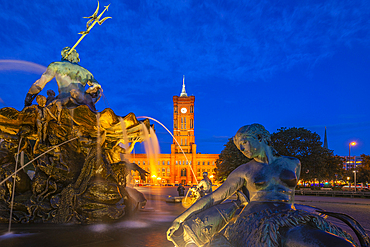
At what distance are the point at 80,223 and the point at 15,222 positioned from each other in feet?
6.33

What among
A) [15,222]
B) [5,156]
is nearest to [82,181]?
[15,222]

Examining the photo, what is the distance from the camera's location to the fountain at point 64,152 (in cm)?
726

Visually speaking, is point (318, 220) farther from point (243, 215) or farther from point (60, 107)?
point (60, 107)

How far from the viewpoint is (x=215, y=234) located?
7.18 ft

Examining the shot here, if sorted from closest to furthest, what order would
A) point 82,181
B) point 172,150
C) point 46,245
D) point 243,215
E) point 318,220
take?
point 318,220, point 243,215, point 46,245, point 82,181, point 172,150

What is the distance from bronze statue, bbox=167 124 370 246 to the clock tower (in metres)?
115

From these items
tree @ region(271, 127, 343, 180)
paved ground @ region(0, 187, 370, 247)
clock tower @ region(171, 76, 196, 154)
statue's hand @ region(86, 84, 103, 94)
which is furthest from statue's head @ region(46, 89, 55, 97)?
clock tower @ region(171, 76, 196, 154)

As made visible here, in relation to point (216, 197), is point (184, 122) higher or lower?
higher

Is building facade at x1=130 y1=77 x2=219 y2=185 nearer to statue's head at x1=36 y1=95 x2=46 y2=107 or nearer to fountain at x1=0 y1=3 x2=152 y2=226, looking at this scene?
fountain at x1=0 y1=3 x2=152 y2=226

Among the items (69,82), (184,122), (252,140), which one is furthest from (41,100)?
(184,122)

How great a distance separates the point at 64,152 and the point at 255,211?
7.38m

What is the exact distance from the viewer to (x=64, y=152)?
7934 millimetres

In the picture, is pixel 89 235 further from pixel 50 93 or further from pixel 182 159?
pixel 182 159

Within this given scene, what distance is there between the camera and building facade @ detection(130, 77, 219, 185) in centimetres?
10975
